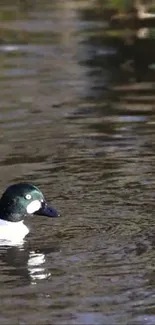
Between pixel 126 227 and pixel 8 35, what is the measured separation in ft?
35.2

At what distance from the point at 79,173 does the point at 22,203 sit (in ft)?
5.64

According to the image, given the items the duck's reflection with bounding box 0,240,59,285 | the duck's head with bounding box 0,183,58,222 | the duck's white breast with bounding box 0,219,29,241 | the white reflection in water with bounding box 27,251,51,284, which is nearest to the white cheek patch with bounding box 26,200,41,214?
the duck's head with bounding box 0,183,58,222

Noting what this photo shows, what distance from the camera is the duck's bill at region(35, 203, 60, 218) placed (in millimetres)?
10664

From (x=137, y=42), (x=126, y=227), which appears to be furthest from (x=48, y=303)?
(x=137, y=42)

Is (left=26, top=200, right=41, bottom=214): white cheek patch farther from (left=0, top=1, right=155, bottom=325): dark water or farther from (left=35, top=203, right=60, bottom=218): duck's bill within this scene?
(left=0, top=1, right=155, bottom=325): dark water

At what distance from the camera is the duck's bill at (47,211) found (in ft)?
35.0

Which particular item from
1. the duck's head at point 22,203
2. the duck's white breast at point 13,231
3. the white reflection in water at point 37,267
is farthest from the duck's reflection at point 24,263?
the duck's head at point 22,203

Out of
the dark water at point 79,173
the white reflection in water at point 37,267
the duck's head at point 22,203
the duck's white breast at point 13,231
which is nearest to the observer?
the dark water at point 79,173

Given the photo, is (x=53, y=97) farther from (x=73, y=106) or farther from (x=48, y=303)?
(x=48, y=303)

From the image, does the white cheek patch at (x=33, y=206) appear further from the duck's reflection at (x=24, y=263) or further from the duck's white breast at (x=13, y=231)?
the duck's reflection at (x=24, y=263)

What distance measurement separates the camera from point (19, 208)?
10.8 m

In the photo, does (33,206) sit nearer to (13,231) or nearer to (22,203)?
(22,203)

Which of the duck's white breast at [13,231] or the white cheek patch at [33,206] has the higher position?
the white cheek patch at [33,206]

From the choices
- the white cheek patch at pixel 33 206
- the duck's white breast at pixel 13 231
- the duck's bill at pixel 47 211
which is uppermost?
the white cheek patch at pixel 33 206
